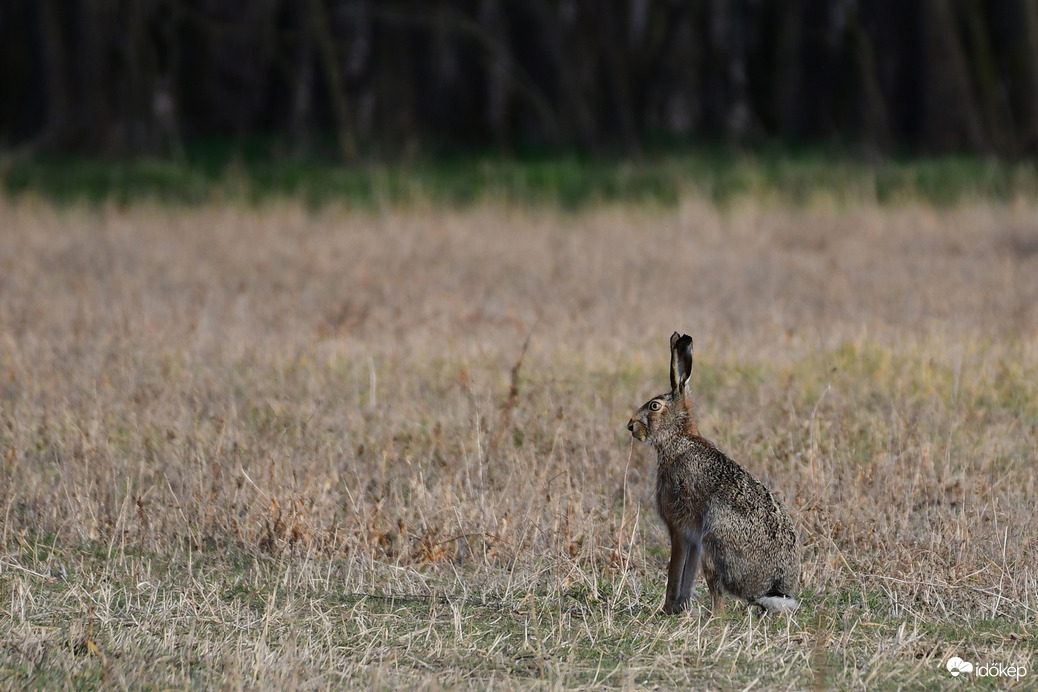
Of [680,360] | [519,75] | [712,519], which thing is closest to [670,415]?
[680,360]

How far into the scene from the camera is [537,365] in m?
9.45

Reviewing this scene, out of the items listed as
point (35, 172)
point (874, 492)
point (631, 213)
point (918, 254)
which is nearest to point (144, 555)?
point (874, 492)

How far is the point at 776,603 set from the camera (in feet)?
17.1

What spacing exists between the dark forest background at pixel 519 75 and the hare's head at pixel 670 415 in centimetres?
1482

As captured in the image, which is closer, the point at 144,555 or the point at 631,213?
the point at 144,555

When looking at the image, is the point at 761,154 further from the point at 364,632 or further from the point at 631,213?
the point at 364,632

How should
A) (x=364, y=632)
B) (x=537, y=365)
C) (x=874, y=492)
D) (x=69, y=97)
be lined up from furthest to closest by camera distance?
(x=69, y=97), (x=537, y=365), (x=874, y=492), (x=364, y=632)

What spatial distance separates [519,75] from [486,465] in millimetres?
18720

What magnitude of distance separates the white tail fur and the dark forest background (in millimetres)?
15544

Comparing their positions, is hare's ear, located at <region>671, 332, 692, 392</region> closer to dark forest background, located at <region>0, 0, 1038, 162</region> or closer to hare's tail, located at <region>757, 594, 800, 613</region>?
hare's tail, located at <region>757, 594, 800, 613</region>

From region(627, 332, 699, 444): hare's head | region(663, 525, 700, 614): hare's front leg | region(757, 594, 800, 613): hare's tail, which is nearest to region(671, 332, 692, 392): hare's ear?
region(627, 332, 699, 444): hare's head

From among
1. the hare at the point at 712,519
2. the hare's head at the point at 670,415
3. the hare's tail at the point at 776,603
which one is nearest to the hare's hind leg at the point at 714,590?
the hare at the point at 712,519

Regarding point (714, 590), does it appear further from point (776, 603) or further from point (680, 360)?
point (680, 360)

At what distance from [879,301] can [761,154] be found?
10.4 meters
